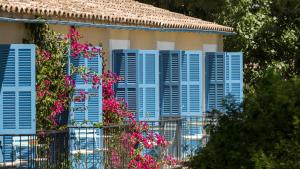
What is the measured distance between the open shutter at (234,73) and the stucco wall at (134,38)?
2.12ft

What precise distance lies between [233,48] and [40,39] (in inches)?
438

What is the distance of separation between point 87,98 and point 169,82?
391 cm

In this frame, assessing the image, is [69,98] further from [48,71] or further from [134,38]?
[134,38]

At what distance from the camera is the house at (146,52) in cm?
1585

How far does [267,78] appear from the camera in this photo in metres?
8.13

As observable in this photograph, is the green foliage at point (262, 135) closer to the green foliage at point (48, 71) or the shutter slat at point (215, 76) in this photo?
the green foliage at point (48, 71)

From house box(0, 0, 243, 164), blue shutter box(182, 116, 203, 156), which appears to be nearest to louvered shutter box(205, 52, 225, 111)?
house box(0, 0, 243, 164)

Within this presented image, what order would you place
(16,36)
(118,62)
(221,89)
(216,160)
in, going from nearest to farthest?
1. (216,160)
2. (16,36)
3. (118,62)
4. (221,89)

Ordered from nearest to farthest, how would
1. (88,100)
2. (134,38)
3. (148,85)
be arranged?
(88,100)
(148,85)
(134,38)

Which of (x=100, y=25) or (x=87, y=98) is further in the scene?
(x=100, y=25)

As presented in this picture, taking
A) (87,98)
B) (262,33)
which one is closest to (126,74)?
(87,98)

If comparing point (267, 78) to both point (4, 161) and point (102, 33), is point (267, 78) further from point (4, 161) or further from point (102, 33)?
point (102, 33)

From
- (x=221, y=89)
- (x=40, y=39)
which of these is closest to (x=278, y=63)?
(x=221, y=89)

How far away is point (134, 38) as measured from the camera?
20031 millimetres
